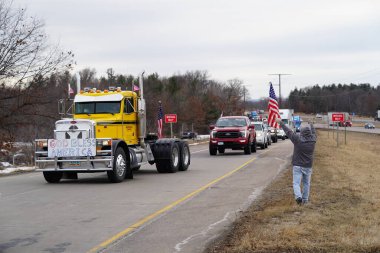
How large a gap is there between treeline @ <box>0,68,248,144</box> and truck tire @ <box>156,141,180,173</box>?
271 cm

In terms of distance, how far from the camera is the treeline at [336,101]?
538 ft

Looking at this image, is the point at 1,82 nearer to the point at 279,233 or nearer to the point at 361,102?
the point at 279,233

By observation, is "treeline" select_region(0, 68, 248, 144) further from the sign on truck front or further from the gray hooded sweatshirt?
the gray hooded sweatshirt

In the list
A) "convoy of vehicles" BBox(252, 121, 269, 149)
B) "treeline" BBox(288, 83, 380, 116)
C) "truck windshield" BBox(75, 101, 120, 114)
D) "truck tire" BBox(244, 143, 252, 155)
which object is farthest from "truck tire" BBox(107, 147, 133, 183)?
"treeline" BBox(288, 83, 380, 116)

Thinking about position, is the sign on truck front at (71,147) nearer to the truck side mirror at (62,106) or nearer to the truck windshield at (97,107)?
the truck side mirror at (62,106)

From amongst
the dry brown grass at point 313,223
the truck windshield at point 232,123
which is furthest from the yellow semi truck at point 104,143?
Result: the truck windshield at point 232,123

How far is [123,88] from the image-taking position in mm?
23312

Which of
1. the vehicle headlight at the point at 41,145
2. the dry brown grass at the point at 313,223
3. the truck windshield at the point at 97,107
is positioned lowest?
the dry brown grass at the point at 313,223

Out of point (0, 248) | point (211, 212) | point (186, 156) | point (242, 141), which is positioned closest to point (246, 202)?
point (211, 212)

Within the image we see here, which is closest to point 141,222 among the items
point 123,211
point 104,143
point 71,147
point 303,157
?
point 123,211

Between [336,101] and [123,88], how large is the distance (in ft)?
486

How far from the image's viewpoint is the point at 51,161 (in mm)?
16484

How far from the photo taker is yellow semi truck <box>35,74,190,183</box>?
53.9 feet

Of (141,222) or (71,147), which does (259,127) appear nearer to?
(71,147)
